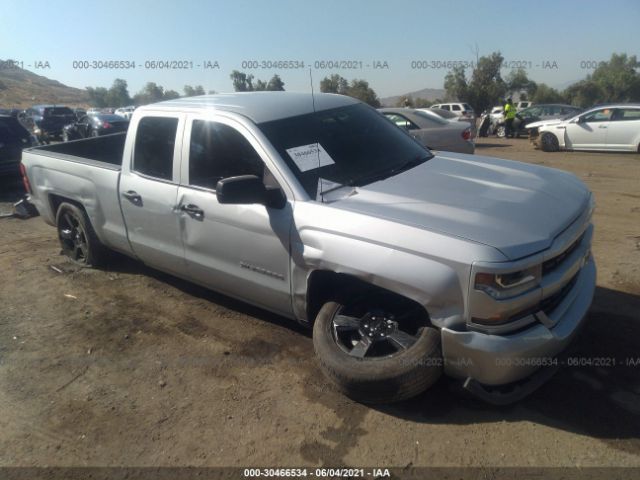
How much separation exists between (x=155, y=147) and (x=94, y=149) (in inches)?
103

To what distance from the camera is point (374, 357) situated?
2926 millimetres

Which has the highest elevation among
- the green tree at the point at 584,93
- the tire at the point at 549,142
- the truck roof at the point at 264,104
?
the truck roof at the point at 264,104

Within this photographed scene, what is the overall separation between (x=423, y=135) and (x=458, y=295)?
825 centimetres

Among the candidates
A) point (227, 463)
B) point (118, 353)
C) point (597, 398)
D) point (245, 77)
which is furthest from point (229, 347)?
point (245, 77)

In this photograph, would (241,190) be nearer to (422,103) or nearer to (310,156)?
(310,156)

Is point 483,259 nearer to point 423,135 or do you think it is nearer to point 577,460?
point 577,460

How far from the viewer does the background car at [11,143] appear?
9961 millimetres

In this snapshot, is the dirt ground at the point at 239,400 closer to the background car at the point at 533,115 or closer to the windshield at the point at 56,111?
the background car at the point at 533,115

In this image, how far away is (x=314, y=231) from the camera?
118 inches

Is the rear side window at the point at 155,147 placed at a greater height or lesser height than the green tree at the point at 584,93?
greater

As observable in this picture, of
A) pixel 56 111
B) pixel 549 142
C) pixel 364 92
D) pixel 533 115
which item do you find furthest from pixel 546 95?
pixel 56 111

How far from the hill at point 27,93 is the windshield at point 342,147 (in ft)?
191

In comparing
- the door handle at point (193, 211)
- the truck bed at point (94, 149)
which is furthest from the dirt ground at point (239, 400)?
the truck bed at point (94, 149)

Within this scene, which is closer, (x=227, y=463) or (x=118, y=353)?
(x=227, y=463)
